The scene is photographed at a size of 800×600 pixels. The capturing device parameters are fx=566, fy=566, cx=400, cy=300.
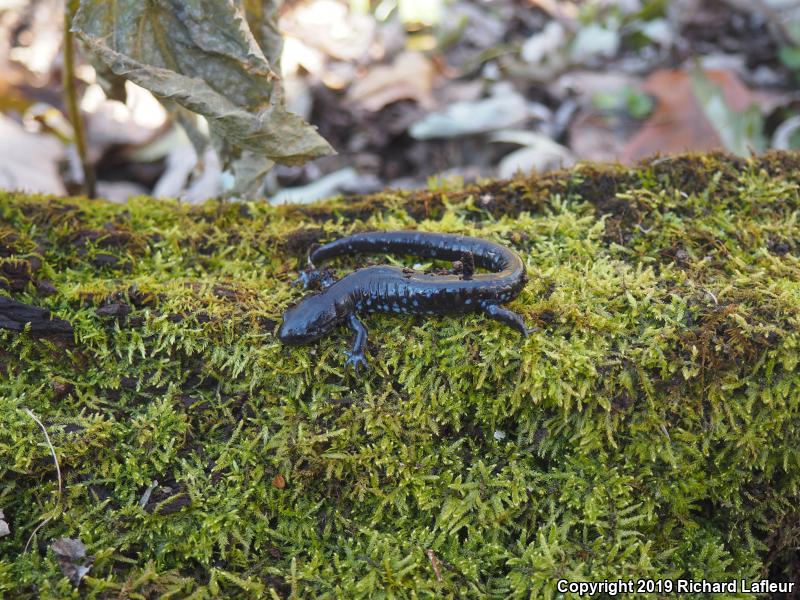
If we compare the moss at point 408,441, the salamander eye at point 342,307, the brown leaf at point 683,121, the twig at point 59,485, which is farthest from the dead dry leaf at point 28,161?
the brown leaf at point 683,121

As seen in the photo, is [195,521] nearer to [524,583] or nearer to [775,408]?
[524,583]

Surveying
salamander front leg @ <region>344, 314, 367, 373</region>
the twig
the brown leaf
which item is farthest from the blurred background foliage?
the twig

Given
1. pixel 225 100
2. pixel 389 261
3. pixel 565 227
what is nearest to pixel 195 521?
pixel 389 261

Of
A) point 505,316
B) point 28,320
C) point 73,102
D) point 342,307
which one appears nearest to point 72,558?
point 28,320

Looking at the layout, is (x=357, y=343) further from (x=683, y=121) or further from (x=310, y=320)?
(x=683, y=121)

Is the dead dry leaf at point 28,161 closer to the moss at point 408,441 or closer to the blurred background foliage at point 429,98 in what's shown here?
the blurred background foliage at point 429,98

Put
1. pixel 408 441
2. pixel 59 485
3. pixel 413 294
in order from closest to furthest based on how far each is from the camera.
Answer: pixel 59 485
pixel 408 441
pixel 413 294

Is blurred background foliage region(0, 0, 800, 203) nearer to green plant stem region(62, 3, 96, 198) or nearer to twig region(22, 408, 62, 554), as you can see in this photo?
green plant stem region(62, 3, 96, 198)
